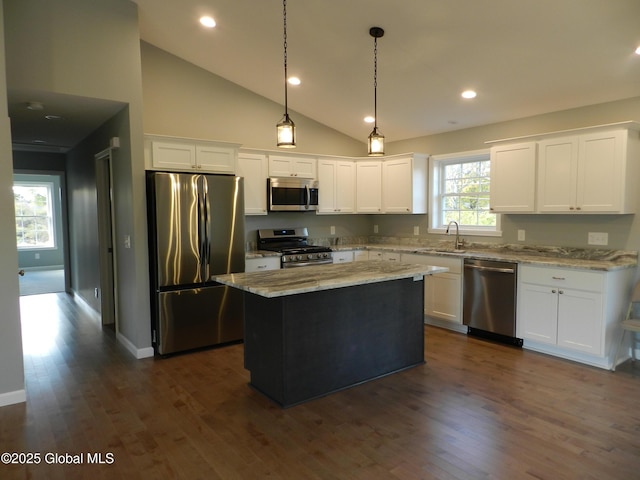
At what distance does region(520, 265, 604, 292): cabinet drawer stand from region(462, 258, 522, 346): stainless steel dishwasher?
0.44 feet

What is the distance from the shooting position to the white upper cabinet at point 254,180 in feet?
16.8

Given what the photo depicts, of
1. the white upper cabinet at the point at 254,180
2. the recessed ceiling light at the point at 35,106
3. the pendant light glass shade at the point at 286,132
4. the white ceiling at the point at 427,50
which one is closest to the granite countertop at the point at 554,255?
the white ceiling at the point at 427,50

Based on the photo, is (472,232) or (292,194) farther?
(292,194)

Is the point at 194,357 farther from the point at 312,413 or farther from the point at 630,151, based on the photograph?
the point at 630,151

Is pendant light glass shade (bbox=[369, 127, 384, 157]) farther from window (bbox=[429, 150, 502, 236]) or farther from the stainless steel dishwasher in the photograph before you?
window (bbox=[429, 150, 502, 236])

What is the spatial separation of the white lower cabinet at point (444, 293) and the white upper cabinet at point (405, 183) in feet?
2.72

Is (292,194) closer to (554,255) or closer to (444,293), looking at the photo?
(444,293)

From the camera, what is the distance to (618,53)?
11.0ft

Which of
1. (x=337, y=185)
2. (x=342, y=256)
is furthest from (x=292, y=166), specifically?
(x=342, y=256)

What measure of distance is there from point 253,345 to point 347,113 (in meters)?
3.51

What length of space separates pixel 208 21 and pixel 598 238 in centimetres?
438

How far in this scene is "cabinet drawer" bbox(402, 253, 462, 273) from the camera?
15.6 feet

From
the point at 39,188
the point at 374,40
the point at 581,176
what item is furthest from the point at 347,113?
the point at 39,188

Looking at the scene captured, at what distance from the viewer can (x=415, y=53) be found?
3.92m
